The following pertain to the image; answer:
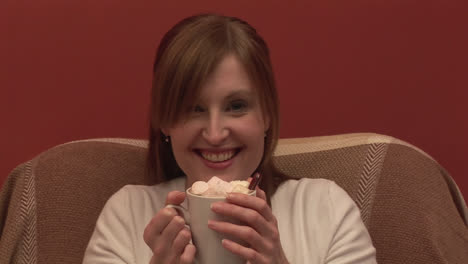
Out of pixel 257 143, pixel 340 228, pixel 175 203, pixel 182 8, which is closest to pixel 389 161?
pixel 340 228

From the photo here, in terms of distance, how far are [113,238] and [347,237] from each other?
1.69ft

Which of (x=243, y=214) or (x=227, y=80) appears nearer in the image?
(x=243, y=214)

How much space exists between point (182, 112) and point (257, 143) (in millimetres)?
176

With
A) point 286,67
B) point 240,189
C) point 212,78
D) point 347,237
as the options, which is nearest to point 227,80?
point 212,78

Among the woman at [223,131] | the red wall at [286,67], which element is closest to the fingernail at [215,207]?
the woman at [223,131]

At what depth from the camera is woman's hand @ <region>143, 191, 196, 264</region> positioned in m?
0.96

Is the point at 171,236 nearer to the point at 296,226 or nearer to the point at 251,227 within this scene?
the point at 251,227

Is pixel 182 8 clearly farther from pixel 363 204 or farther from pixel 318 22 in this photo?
pixel 363 204

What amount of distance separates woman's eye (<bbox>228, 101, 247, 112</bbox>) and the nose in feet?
0.13

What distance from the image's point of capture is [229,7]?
188 cm

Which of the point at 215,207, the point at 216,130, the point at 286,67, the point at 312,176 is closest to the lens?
the point at 215,207

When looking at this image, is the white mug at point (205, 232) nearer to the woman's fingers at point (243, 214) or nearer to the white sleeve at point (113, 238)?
the woman's fingers at point (243, 214)

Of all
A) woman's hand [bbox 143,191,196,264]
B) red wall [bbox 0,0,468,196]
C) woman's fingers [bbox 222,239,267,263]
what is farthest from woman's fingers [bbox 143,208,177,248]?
red wall [bbox 0,0,468,196]

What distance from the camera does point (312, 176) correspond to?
1.53 m
